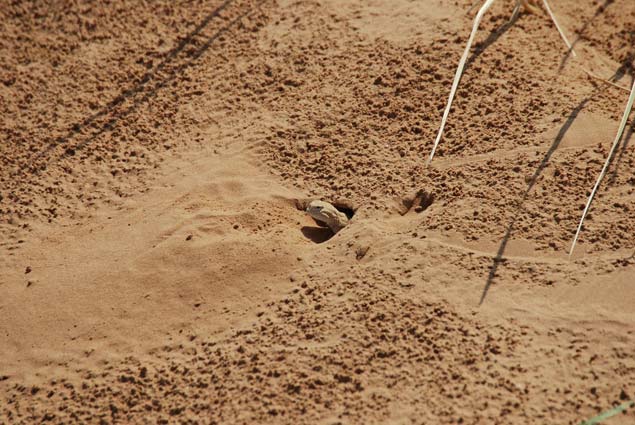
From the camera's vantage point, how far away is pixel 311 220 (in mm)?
4000

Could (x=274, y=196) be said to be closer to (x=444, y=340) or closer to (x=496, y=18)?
(x=444, y=340)

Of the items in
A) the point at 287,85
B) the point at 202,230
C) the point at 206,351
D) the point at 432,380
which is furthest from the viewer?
the point at 287,85

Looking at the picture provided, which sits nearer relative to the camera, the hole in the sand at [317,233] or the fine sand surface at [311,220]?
the fine sand surface at [311,220]

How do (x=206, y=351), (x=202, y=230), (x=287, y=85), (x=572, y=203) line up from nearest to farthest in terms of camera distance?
1. (x=206, y=351)
2. (x=572, y=203)
3. (x=202, y=230)
4. (x=287, y=85)

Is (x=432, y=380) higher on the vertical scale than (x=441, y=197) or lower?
lower

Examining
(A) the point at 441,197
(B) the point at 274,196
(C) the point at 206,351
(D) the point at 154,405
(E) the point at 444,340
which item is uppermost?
(A) the point at 441,197

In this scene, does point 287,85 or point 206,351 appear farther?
point 287,85

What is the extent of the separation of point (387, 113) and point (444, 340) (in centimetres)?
179

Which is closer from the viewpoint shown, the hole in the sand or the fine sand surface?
the fine sand surface

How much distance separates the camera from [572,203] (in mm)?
3674

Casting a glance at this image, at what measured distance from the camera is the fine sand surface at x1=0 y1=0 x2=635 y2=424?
10.2 feet

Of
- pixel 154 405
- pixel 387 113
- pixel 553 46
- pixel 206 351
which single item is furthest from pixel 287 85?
pixel 154 405

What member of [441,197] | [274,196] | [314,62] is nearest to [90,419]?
[274,196]

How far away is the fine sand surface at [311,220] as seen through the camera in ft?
10.2
